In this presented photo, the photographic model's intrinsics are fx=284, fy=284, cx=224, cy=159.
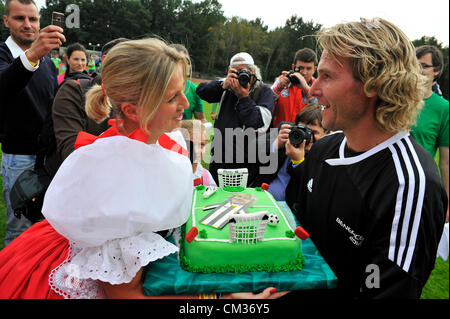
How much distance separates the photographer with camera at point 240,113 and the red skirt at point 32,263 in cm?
200

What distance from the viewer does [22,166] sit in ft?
9.02

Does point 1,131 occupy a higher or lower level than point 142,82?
lower

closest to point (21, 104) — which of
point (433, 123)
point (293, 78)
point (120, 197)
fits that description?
point (120, 197)

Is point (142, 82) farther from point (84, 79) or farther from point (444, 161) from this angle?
point (444, 161)

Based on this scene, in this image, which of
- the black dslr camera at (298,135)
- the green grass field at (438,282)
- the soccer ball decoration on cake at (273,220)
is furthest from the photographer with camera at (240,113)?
the green grass field at (438,282)

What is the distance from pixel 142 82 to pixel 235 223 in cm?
69

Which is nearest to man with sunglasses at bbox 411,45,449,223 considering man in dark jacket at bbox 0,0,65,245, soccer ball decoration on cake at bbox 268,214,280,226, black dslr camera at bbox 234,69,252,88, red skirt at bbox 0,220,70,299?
black dslr camera at bbox 234,69,252,88

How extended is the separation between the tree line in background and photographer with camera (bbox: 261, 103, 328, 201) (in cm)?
66

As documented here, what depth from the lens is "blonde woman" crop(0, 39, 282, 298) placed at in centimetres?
108

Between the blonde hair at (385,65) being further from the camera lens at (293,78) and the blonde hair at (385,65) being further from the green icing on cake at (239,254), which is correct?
the camera lens at (293,78)

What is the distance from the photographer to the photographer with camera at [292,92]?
3.33 meters

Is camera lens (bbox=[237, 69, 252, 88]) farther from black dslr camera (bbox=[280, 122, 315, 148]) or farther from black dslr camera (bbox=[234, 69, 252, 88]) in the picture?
black dslr camera (bbox=[280, 122, 315, 148])

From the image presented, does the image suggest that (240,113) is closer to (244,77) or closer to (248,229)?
(244,77)
